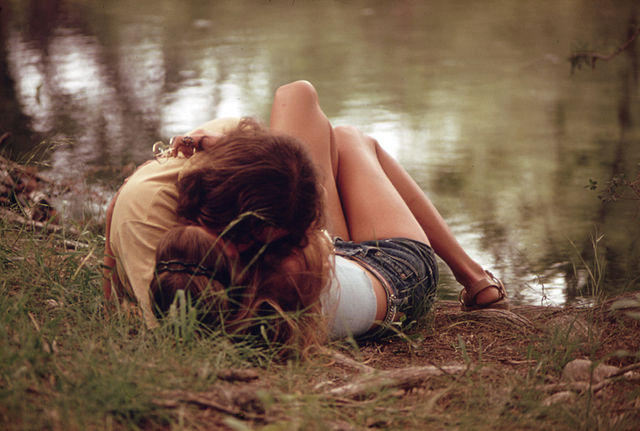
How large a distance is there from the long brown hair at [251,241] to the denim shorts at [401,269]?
319 millimetres

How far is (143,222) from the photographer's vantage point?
1.58 m

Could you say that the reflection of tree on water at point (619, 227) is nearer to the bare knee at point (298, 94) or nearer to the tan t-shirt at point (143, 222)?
the bare knee at point (298, 94)

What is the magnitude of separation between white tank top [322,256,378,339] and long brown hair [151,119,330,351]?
92 millimetres

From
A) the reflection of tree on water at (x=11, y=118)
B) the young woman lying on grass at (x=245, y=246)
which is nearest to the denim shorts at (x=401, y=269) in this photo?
the young woman lying on grass at (x=245, y=246)

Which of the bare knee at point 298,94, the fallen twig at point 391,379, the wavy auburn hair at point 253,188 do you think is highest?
the bare knee at point 298,94

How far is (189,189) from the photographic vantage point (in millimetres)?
1531

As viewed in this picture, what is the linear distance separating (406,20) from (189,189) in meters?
6.69

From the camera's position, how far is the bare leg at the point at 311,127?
2.12m

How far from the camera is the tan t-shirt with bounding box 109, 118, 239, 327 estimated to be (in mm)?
1578

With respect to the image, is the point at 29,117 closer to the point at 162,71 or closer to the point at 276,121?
the point at 162,71

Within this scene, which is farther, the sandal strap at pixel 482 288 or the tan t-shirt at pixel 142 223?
the sandal strap at pixel 482 288

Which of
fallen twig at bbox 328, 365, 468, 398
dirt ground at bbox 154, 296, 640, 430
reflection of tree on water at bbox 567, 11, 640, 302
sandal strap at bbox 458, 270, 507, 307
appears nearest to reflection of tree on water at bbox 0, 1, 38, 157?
sandal strap at bbox 458, 270, 507, 307

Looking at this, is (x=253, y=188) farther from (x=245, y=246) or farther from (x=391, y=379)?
(x=391, y=379)

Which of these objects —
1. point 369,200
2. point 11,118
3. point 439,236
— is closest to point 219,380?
point 369,200
